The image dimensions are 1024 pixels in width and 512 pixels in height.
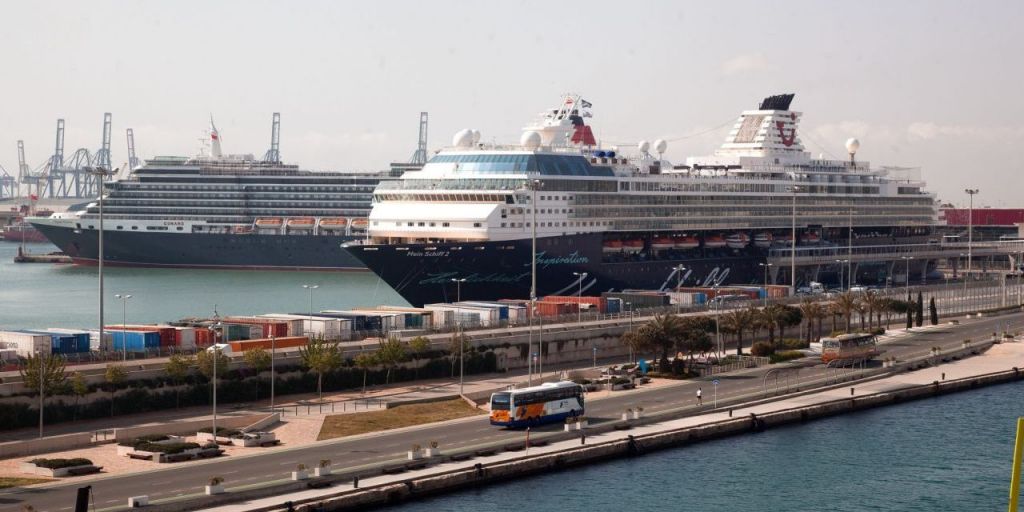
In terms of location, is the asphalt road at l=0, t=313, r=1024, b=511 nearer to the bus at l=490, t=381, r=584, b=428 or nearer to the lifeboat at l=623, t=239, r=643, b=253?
the bus at l=490, t=381, r=584, b=428

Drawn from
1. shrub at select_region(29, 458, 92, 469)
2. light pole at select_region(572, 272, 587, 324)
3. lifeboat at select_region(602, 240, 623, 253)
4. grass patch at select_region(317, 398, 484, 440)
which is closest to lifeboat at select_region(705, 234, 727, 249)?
lifeboat at select_region(602, 240, 623, 253)

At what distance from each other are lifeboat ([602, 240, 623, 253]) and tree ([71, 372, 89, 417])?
45.6 m

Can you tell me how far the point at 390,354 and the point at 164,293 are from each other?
54739 mm

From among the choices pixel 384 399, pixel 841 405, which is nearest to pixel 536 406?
pixel 384 399

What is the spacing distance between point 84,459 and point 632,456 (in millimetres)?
16610

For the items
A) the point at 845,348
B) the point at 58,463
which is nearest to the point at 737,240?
the point at 845,348

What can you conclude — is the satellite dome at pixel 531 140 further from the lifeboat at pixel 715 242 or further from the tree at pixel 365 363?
the tree at pixel 365 363

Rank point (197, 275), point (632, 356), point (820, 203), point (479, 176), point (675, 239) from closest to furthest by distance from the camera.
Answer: point (632, 356) < point (479, 176) < point (675, 239) < point (820, 203) < point (197, 275)

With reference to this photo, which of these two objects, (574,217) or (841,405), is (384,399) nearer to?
(841,405)

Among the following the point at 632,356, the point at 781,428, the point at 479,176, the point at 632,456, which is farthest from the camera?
the point at 479,176

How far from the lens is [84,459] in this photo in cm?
3922

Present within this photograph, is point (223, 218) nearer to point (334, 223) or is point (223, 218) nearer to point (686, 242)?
point (334, 223)

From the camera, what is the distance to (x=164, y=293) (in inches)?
4200

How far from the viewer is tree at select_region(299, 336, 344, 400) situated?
2079 inches
